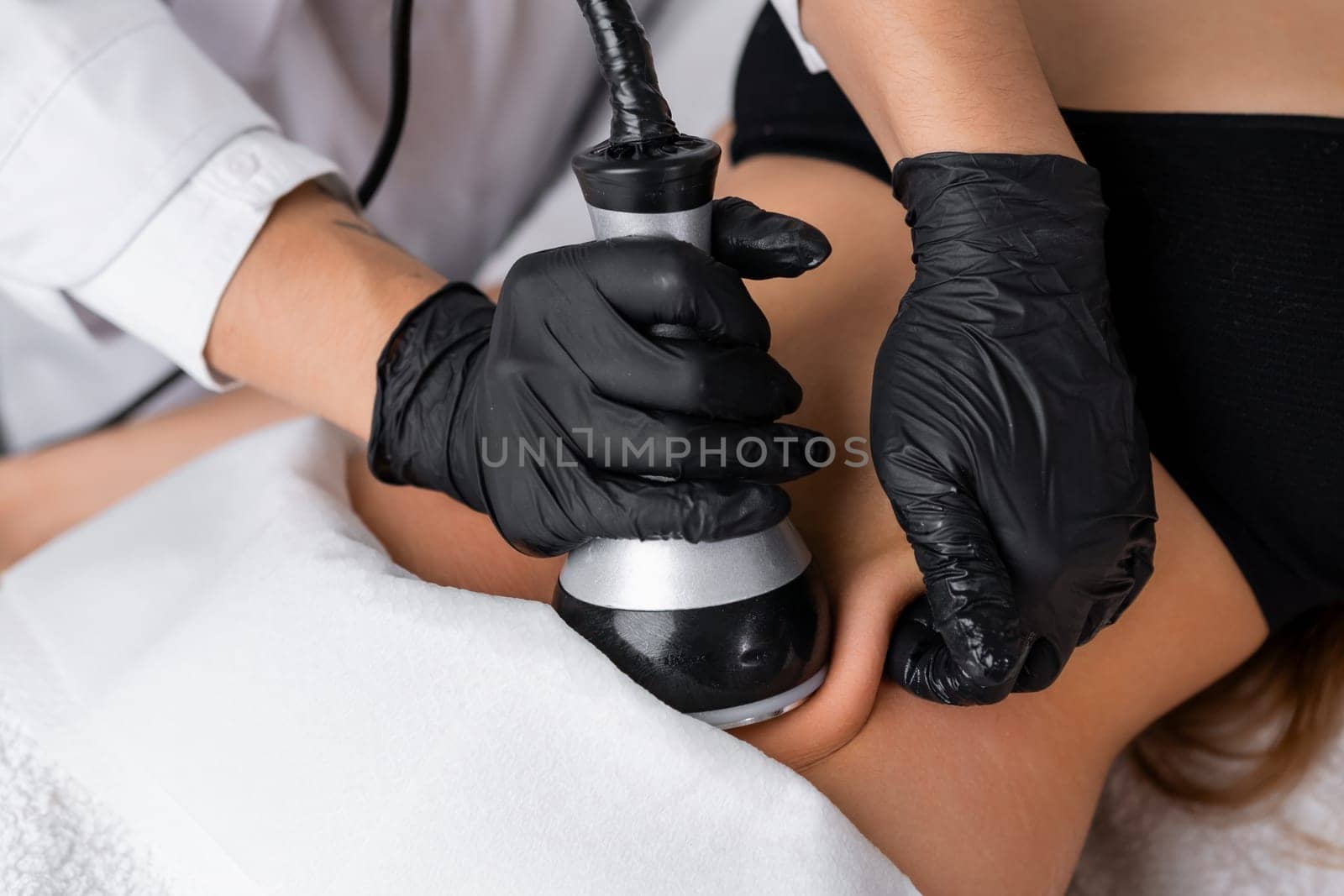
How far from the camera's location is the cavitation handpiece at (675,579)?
58 cm

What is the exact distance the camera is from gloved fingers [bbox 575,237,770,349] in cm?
59

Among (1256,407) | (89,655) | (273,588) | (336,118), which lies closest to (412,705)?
(273,588)

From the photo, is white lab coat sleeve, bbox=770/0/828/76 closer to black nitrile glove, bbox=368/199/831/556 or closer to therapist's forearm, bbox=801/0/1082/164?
therapist's forearm, bbox=801/0/1082/164

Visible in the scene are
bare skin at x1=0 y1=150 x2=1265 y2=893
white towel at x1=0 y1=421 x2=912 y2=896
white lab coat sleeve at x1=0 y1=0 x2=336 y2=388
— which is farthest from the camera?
white lab coat sleeve at x1=0 y1=0 x2=336 y2=388

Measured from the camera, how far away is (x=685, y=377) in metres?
0.60

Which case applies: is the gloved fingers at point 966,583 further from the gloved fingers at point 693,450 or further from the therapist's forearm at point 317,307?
the therapist's forearm at point 317,307

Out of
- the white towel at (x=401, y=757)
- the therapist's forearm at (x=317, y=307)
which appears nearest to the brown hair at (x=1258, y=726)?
the white towel at (x=401, y=757)

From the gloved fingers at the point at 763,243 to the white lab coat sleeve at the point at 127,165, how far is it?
1.49ft

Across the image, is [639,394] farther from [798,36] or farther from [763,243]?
[798,36]

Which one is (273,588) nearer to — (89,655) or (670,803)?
(89,655)

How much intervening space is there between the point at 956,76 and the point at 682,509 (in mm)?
378

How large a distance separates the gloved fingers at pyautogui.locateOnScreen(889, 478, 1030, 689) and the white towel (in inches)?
5.1

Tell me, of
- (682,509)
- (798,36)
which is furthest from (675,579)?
(798,36)

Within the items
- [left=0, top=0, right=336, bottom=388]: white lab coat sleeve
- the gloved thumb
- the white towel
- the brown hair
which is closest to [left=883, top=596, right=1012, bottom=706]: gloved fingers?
the gloved thumb
